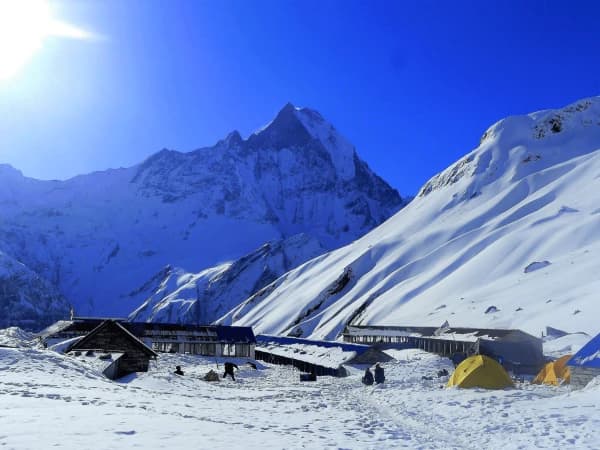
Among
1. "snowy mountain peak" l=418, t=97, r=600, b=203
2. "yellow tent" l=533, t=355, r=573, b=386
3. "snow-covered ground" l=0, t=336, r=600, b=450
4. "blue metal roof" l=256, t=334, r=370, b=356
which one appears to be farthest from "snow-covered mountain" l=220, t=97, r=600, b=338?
"snow-covered ground" l=0, t=336, r=600, b=450

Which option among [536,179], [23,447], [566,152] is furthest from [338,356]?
[566,152]

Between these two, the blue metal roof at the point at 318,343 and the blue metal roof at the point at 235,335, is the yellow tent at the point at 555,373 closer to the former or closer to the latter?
the blue metal roof at the point at 318,343

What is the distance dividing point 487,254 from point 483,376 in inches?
2633

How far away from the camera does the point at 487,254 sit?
303 ft

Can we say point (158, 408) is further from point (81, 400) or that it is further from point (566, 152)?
point (566, 152)

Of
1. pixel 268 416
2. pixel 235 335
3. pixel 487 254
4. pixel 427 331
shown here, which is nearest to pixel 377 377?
pixel 268 416

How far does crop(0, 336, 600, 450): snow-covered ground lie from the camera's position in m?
13.4

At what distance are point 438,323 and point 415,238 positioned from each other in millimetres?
50284

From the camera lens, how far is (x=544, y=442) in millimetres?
15219

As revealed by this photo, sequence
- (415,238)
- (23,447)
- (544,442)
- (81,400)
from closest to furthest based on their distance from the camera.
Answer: (23,447)
(544,442)
(81,400)
(415,238)

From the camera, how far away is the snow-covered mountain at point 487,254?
6938cm

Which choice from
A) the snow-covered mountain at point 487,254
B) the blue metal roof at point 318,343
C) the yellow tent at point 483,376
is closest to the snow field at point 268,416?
the yellow tent at point 483,376

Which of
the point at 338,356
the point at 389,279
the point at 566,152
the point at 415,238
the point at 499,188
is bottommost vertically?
the point at 338,356

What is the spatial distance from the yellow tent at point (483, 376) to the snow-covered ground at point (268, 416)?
1.57 meters
